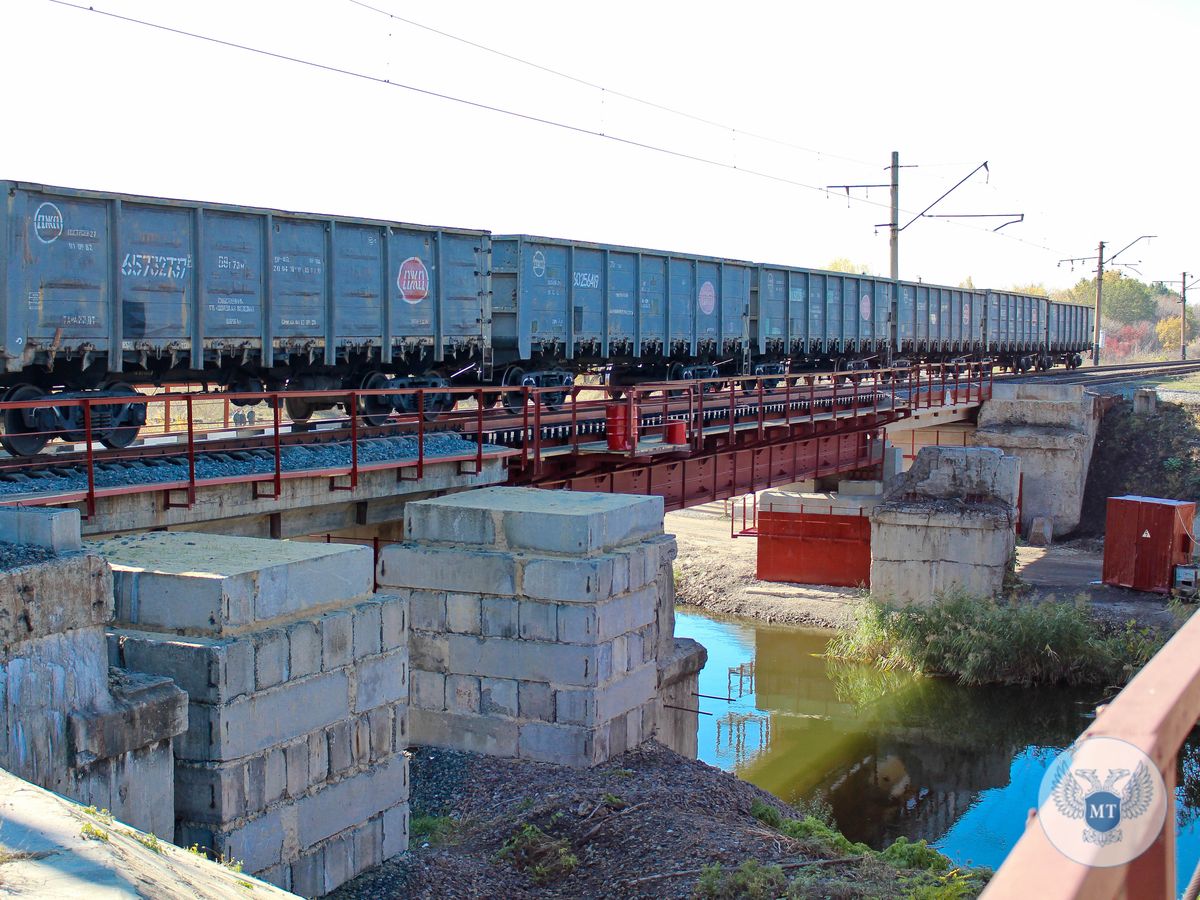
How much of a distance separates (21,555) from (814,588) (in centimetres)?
2582

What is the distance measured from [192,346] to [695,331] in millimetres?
14708

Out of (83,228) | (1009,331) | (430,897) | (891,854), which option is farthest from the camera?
(1009,331)

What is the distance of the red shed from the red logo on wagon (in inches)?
640

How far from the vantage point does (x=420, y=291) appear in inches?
747

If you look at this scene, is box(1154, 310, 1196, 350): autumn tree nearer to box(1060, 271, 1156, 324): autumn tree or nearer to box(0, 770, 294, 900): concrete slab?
box(1060, 271, 1156, 324): autumn tree

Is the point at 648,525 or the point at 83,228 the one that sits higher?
the point at 83,228

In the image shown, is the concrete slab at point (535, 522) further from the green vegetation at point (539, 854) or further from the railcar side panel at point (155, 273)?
the railcar side panel at point (155, 273)

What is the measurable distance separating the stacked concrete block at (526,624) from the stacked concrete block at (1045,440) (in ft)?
87.3

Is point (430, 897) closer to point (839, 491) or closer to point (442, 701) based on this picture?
point (442, 701)

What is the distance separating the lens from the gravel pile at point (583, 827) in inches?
308

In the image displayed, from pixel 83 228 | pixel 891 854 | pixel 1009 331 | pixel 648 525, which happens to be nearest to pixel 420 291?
pixel 83 228

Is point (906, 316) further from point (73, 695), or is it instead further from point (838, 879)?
point (73, 695)

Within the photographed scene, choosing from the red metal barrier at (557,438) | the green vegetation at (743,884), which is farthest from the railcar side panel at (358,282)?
the green vegetation at (743,884)

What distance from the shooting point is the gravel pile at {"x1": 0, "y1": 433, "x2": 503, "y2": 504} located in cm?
975
